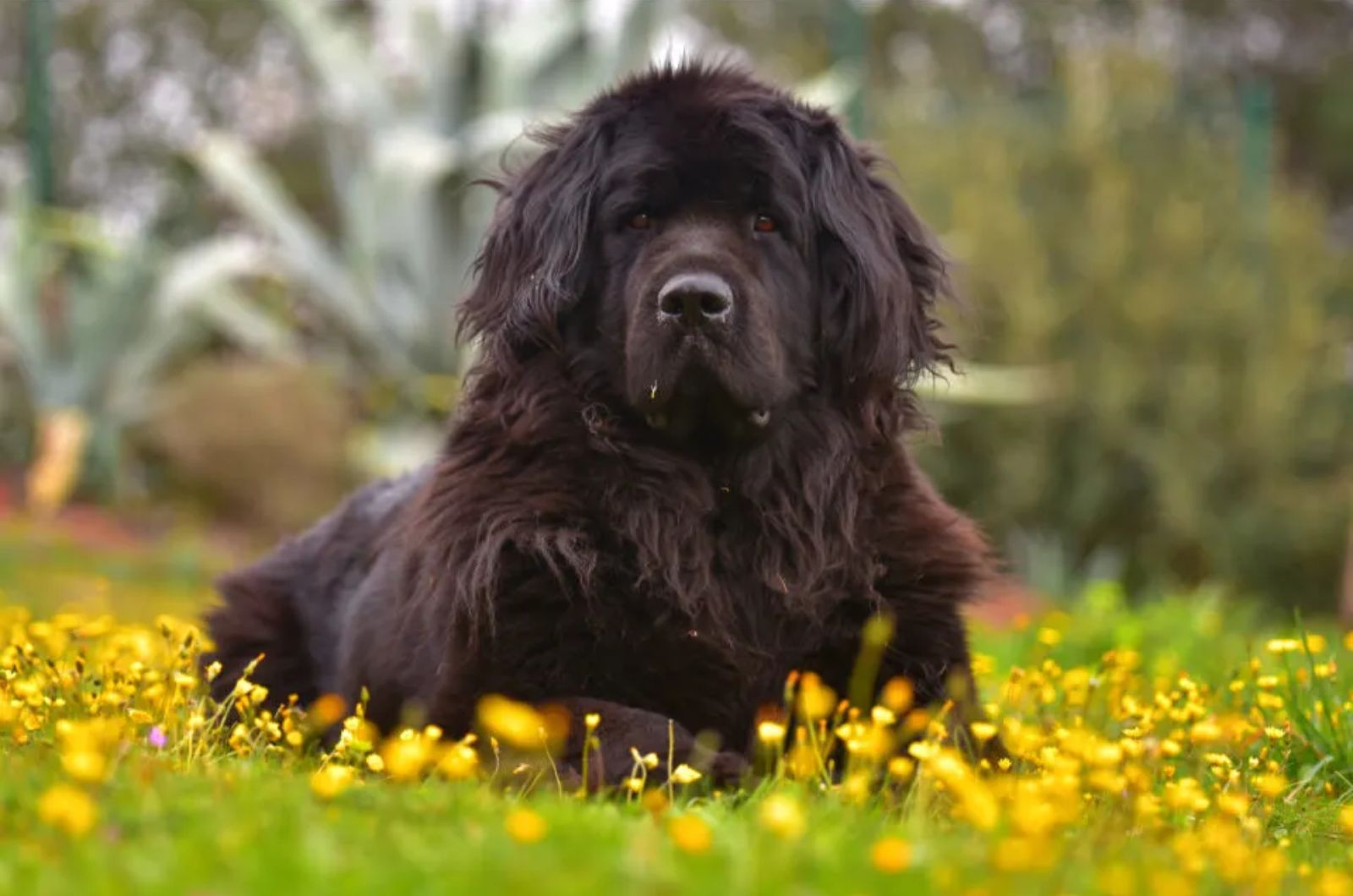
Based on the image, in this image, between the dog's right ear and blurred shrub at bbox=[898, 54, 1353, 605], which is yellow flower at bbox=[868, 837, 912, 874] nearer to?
the dog's right ear

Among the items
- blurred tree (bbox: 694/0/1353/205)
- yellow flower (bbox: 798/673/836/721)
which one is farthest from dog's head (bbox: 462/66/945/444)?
blurred tree (bbox: 694/0/1353/205)

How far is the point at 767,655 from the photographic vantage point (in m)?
3.75

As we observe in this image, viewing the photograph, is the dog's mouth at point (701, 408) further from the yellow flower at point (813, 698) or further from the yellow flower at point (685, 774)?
the yellow flower at point (685, 774)

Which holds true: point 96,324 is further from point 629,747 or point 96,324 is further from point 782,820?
point 782,820

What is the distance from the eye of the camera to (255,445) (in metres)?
10.2

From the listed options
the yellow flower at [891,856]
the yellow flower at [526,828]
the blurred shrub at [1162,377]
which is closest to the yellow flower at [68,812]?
the yellow flower at [526,828]

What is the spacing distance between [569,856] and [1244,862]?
3.16ft

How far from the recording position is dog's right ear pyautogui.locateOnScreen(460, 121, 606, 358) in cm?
402

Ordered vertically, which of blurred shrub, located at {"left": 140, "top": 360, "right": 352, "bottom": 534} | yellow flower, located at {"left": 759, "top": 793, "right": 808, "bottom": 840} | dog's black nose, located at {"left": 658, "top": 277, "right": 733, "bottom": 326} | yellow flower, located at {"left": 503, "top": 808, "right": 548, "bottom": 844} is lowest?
blurred shrub, located at {"left": 140, "top": 360, "right": 352, "bottom": 534}

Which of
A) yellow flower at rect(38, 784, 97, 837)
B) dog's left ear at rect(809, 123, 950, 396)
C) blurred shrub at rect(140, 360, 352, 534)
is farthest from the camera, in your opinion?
blurred shrub at rect(140, 360, 352, 534)

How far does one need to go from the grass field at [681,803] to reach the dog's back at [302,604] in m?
0.32

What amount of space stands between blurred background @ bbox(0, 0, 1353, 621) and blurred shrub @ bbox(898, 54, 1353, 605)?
0.03 m

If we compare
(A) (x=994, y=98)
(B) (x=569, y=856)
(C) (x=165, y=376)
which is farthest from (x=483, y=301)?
(A) (x=994, y=98)

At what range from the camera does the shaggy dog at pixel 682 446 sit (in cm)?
367
